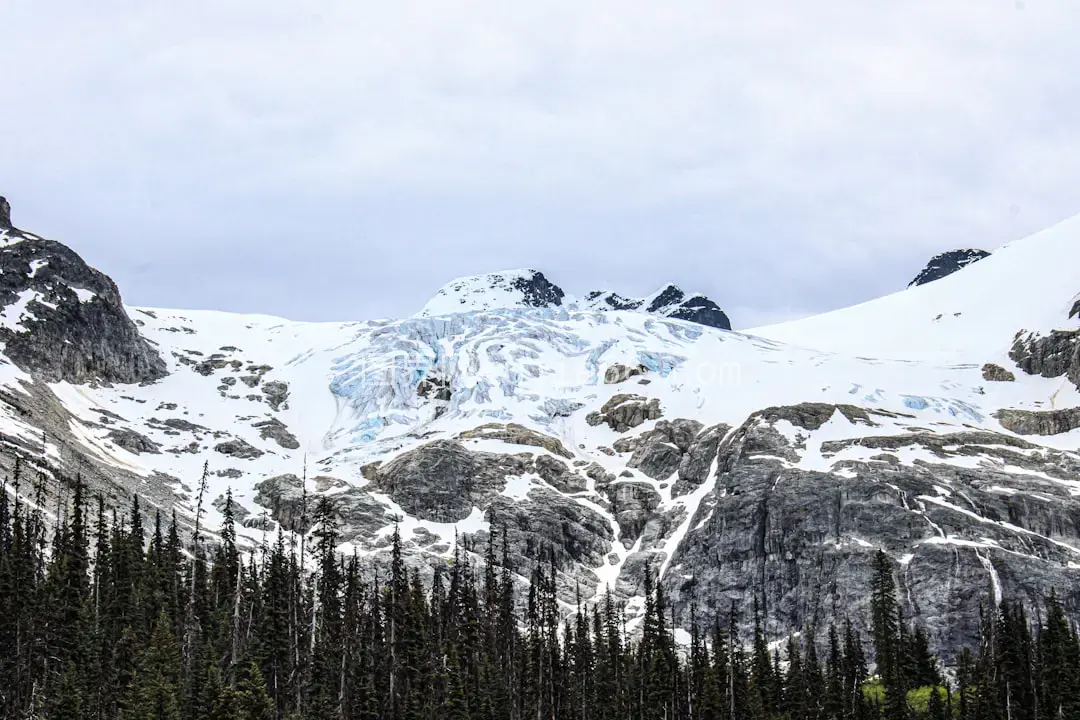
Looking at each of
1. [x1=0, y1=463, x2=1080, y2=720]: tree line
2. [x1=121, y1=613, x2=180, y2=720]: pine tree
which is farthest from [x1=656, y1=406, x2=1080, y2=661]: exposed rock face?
[x1=121, y1=613, x2=180, y2=720]: pine tree

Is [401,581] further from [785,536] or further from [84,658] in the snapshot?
[785,536]

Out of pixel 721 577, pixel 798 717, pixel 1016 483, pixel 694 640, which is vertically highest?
pixel 1016 483

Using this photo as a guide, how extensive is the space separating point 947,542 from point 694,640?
70275 mm

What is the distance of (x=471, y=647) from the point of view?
111438 mm

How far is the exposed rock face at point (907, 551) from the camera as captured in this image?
173500 millimetres

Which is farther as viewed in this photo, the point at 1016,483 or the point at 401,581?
the point at 1016,483

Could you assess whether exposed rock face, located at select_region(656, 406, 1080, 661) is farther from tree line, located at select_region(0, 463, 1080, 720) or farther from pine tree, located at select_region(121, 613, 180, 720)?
pine tree, located at select_region(121, 613, 180, 720)

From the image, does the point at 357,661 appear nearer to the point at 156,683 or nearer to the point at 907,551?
the point at 156,683

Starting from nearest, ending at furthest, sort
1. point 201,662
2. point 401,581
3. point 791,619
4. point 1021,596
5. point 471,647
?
point 201,662
point 471,647
point 401,581
point 1021,596
point 791,619

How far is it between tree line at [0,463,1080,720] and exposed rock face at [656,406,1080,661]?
144 ft

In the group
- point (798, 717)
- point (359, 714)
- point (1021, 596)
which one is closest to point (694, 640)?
point (798, 717)

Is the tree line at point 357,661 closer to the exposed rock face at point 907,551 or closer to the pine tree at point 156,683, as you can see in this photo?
the pine tree at point 156,683

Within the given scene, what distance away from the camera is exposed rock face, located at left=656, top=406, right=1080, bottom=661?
174 m

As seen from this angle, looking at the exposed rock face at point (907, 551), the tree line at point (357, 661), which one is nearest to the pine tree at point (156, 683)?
the tree line at point (357, 661)
